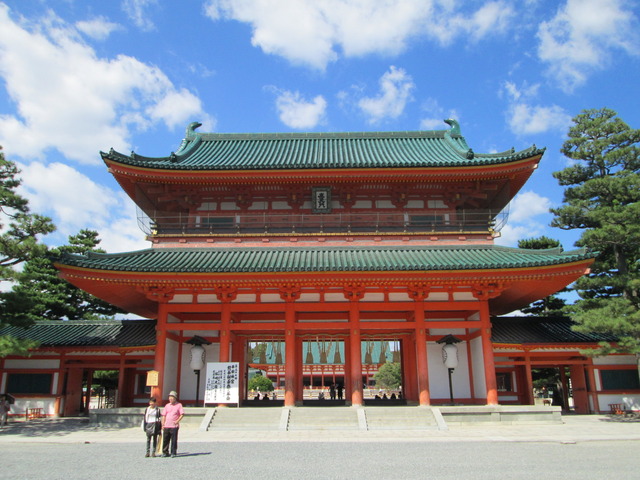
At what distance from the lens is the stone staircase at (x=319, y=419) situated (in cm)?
1563

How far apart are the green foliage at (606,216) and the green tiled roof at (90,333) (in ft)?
60.5

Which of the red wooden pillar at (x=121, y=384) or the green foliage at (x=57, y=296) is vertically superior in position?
the green foliage at (x=57, y=296)

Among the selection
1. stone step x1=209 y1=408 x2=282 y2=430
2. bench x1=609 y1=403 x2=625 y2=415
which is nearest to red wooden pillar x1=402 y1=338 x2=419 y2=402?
stone step x1=209 y1=408 x2=282 y2=430

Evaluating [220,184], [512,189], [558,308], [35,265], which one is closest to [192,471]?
[220,184]

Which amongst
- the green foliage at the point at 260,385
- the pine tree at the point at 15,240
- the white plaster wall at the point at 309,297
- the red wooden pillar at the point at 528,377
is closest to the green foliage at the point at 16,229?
the pine tree at the point at 15,240

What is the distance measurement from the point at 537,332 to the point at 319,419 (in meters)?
11.1

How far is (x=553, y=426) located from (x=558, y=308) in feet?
48.1

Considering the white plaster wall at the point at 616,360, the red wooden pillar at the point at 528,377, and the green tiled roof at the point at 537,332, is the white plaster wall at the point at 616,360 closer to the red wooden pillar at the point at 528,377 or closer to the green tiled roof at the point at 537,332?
the green tiled roof at the point at 537,332

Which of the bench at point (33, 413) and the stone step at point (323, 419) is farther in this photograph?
the bench at point (33, 413)

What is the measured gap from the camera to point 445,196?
20.9 meters

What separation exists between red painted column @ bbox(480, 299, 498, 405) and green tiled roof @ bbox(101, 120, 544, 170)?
6.57 metres

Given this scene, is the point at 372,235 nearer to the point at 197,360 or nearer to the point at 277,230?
the point at 277,230

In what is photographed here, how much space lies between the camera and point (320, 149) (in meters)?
25.8

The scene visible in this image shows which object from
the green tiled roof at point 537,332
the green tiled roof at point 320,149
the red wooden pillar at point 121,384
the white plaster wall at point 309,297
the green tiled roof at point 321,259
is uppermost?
the green tiled roof at point 320,149
